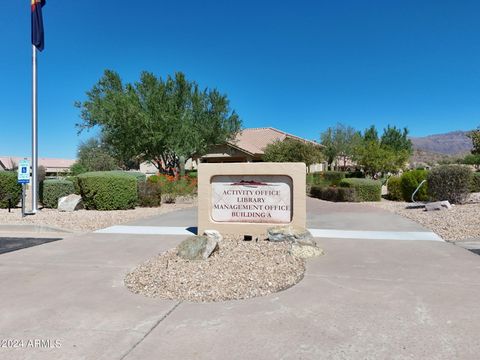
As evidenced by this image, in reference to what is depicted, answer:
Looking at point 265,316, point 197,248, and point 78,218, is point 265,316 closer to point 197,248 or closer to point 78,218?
point 197,248

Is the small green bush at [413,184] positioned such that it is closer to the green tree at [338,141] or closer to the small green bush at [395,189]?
the small green bush at [395,189]

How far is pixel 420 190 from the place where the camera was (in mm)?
16766

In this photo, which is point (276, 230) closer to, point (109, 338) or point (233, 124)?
point (109, 338)

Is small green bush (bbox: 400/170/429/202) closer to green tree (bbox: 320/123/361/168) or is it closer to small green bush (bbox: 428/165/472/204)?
small green bush (bbox: 428/165/472/204)

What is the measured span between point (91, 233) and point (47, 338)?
5.91 meters

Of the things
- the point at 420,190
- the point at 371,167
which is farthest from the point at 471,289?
the point at 371,167

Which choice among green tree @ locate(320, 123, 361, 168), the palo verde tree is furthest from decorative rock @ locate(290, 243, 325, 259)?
green tree @ locate(320, 123, 361, 168)

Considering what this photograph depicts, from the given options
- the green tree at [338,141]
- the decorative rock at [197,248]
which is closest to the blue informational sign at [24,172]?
the decorative rock at [197,248]

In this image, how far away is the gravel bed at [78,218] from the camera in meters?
10.1

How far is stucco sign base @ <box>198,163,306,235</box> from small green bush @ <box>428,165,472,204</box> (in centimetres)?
796

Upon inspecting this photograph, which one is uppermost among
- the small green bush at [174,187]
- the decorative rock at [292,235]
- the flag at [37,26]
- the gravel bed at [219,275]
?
the flag at [37,26]

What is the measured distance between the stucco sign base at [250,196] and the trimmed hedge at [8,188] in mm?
8841

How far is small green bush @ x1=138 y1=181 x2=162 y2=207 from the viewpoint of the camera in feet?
48.7

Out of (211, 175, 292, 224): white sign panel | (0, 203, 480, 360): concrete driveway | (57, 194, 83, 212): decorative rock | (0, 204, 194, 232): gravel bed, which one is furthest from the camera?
(57, 194, 83, 212): decorative rock
